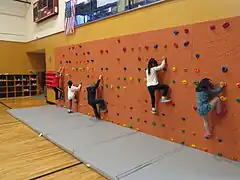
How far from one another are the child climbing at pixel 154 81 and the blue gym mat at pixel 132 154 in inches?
27.9

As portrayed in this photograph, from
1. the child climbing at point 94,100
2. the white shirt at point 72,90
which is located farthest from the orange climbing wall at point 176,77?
the white shirt at point 72,90

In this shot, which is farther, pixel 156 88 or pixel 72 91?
pixel 72 91

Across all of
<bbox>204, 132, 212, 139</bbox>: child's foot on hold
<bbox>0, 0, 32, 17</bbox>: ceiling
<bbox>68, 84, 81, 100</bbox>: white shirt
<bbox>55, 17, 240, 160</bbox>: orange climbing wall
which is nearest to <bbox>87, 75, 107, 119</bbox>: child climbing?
<bbox>55, 17, 240, 160</bbox>: orange climbing wall

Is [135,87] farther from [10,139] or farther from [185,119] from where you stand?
[10,139]

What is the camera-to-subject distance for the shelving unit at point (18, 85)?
29.0ft

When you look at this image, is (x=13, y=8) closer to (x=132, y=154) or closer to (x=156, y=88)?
→ (x=156, y=88)

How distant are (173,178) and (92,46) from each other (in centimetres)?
368

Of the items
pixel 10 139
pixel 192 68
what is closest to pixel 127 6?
pixel 192 68

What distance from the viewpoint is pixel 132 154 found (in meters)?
2.82

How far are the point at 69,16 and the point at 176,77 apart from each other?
14.0ft

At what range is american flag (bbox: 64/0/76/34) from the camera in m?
5.89

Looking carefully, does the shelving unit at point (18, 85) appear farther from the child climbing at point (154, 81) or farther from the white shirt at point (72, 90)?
the child climbing at point (154, 81)

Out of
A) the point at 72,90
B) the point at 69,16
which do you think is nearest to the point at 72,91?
A: the point at 72,90

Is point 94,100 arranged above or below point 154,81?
below
